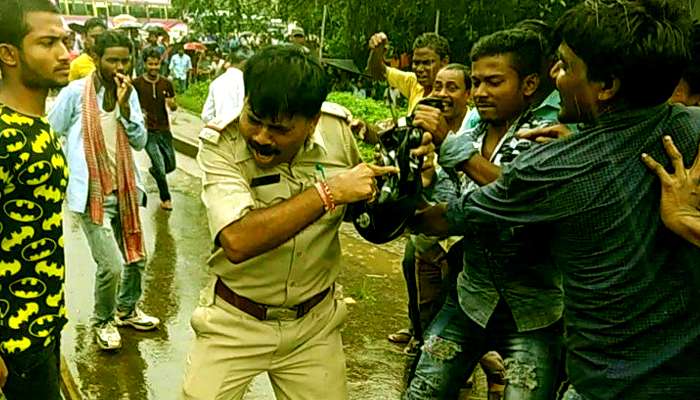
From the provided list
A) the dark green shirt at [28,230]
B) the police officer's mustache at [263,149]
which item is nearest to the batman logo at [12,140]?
the dark green shirt at [28,230]

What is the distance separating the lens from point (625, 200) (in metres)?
2.09

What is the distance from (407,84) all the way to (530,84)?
2861 mm

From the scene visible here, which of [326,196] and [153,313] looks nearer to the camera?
[326,196]

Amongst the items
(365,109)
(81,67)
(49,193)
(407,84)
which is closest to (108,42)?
(81,67)

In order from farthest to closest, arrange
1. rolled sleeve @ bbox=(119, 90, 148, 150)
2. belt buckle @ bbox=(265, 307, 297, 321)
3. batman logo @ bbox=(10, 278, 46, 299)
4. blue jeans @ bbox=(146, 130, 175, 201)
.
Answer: blue jeans @ bbox=(146, 130, 175, 201)
rolled sleeve @ bbox=(119, 90, 148, 150)
belt buckle @ bbox=(265, 307, 297, 321)
batman logo @ bbox=(10, 278, 46, 299)

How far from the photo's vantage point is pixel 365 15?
12.1 m

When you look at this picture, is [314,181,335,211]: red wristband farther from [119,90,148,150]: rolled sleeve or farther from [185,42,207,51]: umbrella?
[185,42,207,51]: umbrella

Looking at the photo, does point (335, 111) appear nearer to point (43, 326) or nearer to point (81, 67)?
point (43, 326)

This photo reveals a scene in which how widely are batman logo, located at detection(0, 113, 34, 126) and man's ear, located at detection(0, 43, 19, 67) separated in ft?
0.68

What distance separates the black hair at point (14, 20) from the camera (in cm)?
270

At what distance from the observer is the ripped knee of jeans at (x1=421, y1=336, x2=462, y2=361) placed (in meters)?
2.90

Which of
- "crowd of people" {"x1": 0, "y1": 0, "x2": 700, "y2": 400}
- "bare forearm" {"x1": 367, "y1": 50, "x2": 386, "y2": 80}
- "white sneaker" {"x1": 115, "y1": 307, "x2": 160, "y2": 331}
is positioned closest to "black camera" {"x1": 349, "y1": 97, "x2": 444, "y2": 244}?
"crowd of people" {"x1": 0, "y1": 0, "x2": 700, "y2": 400}

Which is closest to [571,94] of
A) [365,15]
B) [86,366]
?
[86,366]

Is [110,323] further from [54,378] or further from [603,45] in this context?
[603,45]
